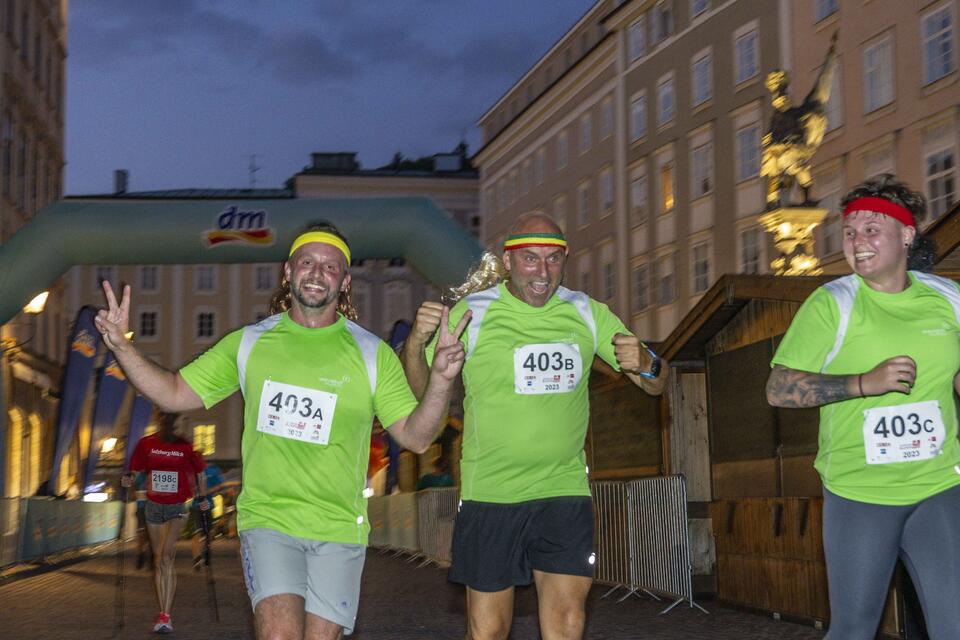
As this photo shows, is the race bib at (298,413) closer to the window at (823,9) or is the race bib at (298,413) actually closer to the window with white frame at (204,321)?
the window at (823,9)

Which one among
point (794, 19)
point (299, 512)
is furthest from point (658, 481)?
point (794, 19)

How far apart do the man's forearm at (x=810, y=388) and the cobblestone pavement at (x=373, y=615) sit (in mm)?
2684

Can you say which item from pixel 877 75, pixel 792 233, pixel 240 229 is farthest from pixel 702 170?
pixel 240 229

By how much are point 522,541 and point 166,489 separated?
784 centimetres

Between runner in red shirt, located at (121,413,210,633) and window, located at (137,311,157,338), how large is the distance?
77.6 metres

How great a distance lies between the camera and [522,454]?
6719mm

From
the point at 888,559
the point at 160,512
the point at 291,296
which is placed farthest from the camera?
the point at 160,512

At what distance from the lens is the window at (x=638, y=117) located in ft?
184

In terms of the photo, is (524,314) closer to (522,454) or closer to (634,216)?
(522,454)

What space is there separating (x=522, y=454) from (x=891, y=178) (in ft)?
6.20

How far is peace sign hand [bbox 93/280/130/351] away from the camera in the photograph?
5895 millimetres

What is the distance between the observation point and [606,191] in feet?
200

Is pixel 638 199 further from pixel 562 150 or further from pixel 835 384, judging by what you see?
pixel 835 384

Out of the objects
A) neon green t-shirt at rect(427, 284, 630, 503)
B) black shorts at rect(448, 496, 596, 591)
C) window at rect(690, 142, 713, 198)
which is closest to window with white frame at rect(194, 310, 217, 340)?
window at rect(690, 142, 713, 198)
